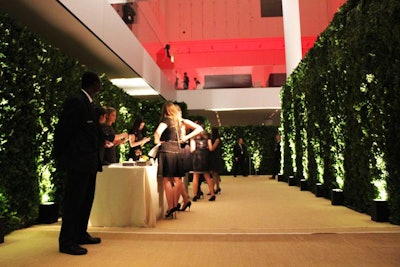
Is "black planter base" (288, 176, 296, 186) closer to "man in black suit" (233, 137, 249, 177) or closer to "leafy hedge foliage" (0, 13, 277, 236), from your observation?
"man in black suit" (233, 137, 249, 177)

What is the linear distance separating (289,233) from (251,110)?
13390mm

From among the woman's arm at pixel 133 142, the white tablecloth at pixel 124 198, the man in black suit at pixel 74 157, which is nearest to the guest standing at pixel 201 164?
the woman's arm at pixel 133 142

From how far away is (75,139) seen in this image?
2.95 meters

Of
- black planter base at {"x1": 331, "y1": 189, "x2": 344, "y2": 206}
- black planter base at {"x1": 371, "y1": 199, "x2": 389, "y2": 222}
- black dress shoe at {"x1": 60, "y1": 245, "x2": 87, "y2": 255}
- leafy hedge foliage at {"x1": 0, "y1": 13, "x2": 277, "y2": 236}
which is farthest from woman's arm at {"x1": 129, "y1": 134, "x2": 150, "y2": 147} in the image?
black planter base at {"x1": 371, "y1": 199, "x2": 389, "y2": 222}

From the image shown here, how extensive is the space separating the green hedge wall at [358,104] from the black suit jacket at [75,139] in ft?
10.4

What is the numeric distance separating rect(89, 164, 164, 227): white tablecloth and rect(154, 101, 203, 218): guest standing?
0.36 metres

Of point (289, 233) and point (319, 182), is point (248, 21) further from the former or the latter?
point (289, 233)

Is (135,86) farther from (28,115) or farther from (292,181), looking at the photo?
(28,115)

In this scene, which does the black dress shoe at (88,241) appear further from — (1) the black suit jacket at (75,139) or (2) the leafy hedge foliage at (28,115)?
(2) the leafy hedge foliage at (28,115)

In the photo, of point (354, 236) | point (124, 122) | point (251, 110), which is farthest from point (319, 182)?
point (251, 110)

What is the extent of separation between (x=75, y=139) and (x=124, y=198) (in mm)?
1190

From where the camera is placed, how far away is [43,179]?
14.7 ft

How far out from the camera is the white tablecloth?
12.7ft

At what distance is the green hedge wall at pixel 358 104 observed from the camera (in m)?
3.81
